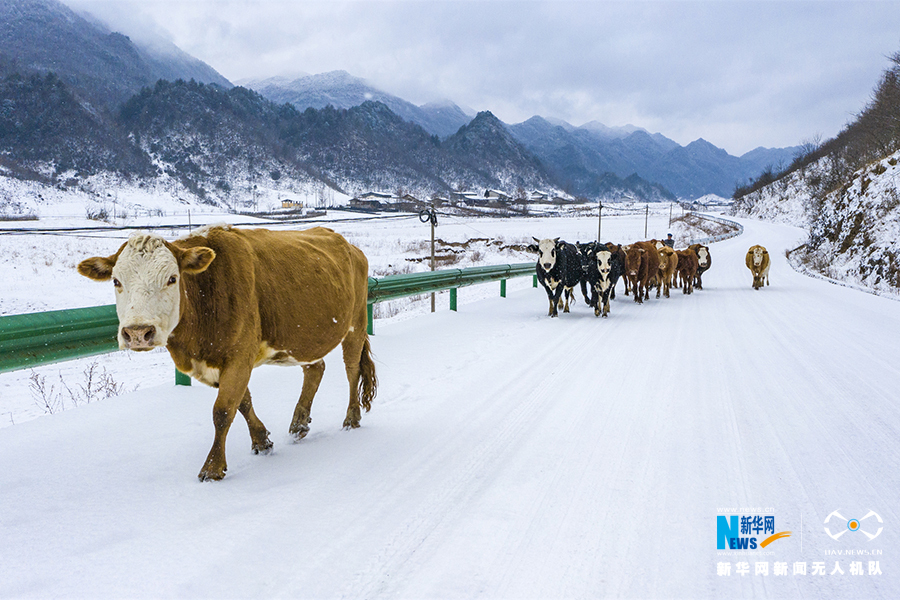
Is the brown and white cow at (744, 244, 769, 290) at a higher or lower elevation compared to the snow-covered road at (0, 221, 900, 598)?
higher

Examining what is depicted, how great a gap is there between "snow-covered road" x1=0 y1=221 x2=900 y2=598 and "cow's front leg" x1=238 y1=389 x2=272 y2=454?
75 millimetres

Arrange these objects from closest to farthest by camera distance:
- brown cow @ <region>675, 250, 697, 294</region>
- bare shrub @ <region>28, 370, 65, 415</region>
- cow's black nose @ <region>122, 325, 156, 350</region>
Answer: cow's black nose @ <region>122, 325, 156, 350</region> < bare shrub @ <region>28, 370, 65, 415</region> < brown cow @ <region>675, 250, 697, 294</region>

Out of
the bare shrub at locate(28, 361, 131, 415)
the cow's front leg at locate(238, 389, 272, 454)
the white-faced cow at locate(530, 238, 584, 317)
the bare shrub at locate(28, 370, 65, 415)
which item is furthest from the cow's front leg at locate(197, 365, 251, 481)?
the white-faced cow at locate(530, 238, 584, 317)

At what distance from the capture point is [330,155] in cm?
15475

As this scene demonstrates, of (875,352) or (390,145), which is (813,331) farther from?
(390,145)

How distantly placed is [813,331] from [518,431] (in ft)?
23.2

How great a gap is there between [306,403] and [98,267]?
186 cm

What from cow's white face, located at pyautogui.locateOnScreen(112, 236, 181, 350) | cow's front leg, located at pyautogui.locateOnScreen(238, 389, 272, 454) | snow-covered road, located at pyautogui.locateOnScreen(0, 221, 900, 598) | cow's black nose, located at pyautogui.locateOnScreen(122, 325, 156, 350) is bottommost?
snow-covered road, located at pyautogui.locateOnScreen(0, 221, 900, 598)

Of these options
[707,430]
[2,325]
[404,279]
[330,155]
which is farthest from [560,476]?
[330,155]

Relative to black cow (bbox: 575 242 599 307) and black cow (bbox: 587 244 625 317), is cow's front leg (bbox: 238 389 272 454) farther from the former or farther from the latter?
black cow (bbox: 575 242 599 307)

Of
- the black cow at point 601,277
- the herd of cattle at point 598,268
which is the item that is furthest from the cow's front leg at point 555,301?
the black cow at point 601,277

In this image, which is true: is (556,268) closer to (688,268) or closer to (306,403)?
(688,268)

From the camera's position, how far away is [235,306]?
336 centimetres

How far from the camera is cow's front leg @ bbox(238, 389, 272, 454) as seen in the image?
3.81 meters
